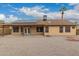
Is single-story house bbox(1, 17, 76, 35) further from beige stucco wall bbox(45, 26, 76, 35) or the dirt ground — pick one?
the dirt ground

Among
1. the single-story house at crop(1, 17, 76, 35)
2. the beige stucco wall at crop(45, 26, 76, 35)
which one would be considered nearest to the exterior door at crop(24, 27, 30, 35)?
the single-story house at crop(1, 17, 76, 35)

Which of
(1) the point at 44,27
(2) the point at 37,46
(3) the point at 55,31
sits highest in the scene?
(1) the point at 44,27

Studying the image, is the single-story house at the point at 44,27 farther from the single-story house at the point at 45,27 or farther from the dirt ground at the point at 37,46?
the dirt ground at the point at 37,46

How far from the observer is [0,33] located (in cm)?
2872

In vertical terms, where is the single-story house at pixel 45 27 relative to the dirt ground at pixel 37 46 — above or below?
above

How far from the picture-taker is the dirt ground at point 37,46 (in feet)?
93.9

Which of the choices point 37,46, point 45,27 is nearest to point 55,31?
point 45,27

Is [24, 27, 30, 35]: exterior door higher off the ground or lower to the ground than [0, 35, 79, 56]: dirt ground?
higher

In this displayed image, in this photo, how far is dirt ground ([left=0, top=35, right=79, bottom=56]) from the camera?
28.6 meters

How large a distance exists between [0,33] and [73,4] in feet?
6.30

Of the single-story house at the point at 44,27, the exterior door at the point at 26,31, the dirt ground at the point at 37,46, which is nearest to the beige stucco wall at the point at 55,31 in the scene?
the single-story house at the point at 44,27

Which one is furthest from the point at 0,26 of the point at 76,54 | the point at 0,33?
the point at 76,54

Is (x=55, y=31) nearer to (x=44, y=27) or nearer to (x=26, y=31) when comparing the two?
(x=44, y=27)

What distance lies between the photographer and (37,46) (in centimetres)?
2869
